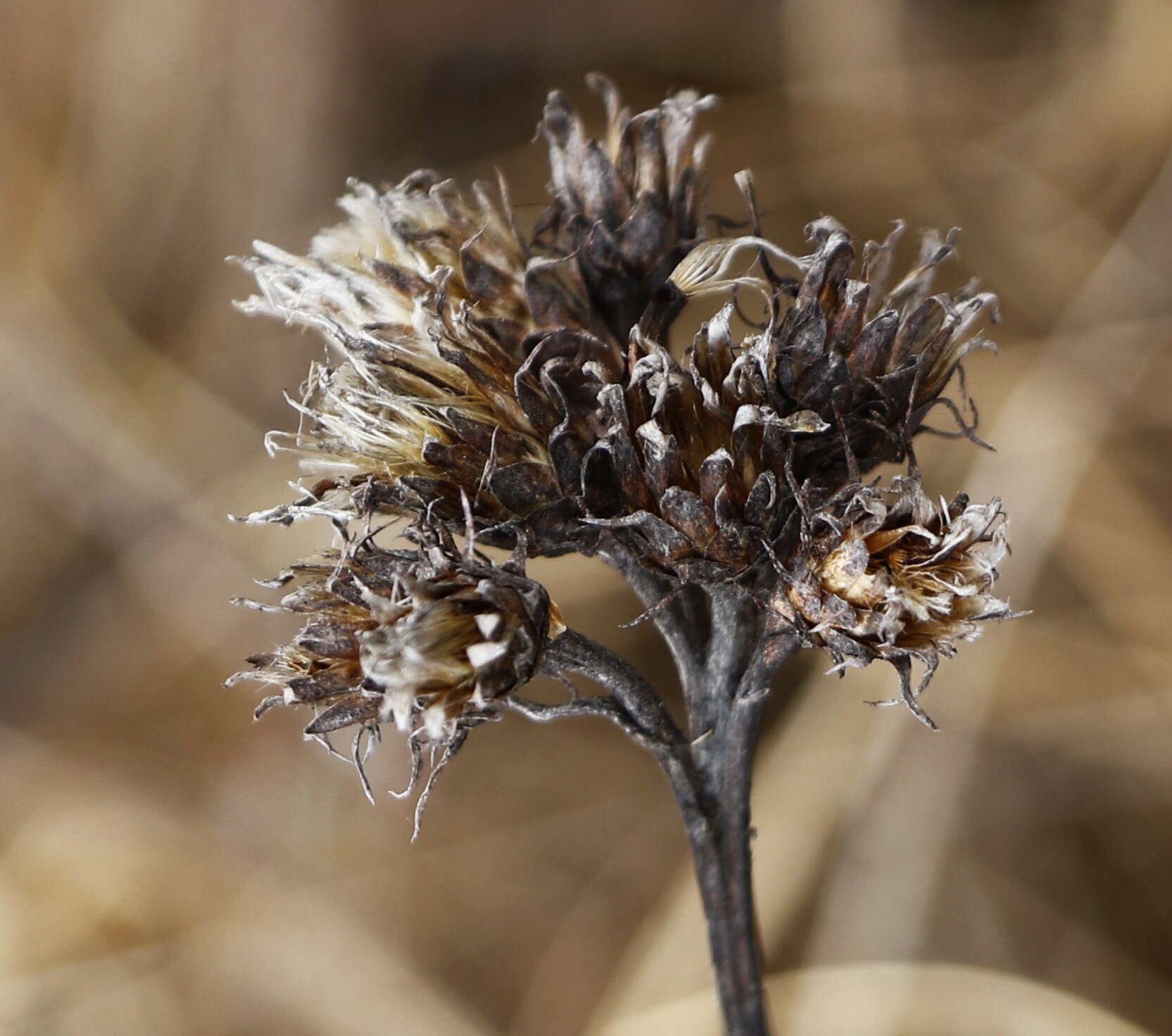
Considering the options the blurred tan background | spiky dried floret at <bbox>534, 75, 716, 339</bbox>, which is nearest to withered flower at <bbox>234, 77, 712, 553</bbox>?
spiky dried floret at <bbox>534, 75, 716, 339</bbox>

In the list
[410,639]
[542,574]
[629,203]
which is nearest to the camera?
[410,639]

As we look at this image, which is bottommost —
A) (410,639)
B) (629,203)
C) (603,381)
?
(410,639)

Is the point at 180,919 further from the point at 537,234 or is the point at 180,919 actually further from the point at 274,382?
the point at 537,234

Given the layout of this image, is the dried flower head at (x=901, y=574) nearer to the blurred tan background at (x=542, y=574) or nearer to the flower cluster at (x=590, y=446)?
the flower cluster at (x=590, y=446)

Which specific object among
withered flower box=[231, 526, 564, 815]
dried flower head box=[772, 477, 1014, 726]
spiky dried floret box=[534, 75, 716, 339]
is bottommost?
withered flower box=[231, 526, 564, 815]

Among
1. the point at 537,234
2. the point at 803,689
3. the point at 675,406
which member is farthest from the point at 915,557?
the point at 803,689

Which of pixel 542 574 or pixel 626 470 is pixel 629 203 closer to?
pixel 626 470

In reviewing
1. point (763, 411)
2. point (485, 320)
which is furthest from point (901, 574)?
point (485, 320)

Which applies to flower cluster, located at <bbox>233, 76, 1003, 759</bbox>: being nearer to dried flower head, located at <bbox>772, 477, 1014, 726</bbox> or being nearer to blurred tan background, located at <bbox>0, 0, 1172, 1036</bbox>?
dried flower head, located at <bbox>772, 477, 1014, 726</bbox>
